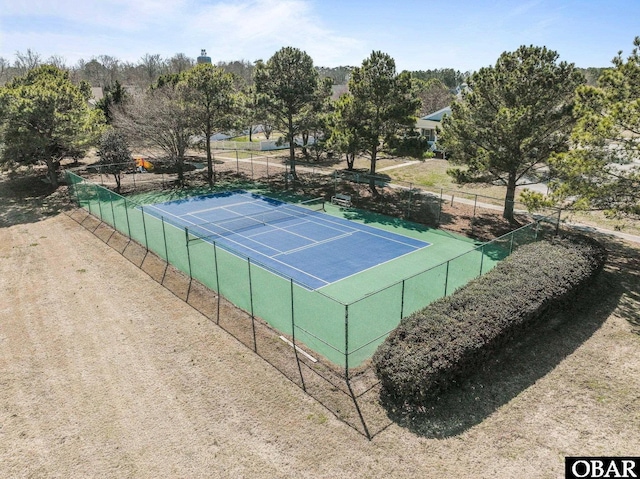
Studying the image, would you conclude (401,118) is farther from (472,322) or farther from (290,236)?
(472,322)

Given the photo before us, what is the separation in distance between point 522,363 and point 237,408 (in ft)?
24.0

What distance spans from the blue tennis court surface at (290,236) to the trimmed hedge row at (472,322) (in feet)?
19.3

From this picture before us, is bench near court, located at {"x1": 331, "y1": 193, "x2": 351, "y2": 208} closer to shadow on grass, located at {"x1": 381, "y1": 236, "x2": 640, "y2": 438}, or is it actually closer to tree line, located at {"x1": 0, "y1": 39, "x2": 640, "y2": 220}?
tree line, located at {"x1": 0, "y1": 39, "x2": 640, "y2": 220}

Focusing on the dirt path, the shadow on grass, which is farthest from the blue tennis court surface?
the shadow on grass

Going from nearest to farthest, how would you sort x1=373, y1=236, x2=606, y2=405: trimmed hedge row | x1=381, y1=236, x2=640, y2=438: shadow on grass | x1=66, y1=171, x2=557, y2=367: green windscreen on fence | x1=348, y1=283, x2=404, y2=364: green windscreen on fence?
x1=381, y1=236, x2=640, y2=438: shadow on grass
x1=373, y1=236, x2=606, y2=405: trimmed hedge row
x1=348, y1=283, x2=404, y2=364: green windscreen on fence
x1=66, y1=171, x2=557, y2=367: green windscreen on fence

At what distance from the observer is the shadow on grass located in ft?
30.3

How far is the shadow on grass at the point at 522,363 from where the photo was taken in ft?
30.3

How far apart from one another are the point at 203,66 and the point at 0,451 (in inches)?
1163

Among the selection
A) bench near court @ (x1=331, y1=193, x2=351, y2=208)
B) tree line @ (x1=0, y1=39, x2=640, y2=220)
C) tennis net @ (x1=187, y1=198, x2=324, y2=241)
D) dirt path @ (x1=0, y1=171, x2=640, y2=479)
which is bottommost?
dirt path @ (x1=0, y1=171, x2=640, y2=479)

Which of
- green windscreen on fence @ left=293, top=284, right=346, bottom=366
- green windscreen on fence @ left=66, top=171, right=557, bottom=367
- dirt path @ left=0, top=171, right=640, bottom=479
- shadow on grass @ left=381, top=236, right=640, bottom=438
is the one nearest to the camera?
dirt path @ left=0, top=171, right=640, bottom=479

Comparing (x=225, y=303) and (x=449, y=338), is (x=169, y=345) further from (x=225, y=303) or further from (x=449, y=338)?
(x=449, y=338)

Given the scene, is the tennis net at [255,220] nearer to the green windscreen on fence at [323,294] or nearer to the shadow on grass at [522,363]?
the green windscreen on fence at [323,294]

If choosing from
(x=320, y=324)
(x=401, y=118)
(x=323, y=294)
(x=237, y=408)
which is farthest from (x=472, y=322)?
(x=401, y=118)

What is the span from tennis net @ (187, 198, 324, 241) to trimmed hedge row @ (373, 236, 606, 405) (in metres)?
13.1
